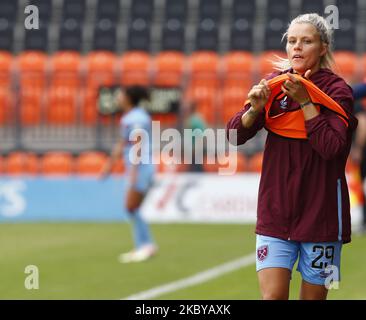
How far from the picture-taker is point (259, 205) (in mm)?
5105

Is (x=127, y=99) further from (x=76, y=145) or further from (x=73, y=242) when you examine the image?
(x=76, y=145)

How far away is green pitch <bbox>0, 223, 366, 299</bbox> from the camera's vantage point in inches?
357

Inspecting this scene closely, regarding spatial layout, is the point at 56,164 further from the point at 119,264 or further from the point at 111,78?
the point at 119,264

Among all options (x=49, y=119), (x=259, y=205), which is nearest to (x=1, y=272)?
(x=259, y=205)

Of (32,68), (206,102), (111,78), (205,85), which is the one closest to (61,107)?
(111,78)

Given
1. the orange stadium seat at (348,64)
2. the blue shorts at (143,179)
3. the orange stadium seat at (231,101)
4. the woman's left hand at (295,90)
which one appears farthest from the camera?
the orange stadium seat at (348,64)

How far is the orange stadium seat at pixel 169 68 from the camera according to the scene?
19969 mm

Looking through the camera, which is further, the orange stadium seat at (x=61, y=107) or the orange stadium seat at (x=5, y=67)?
the orange stadium seat at (x=5, y=67)

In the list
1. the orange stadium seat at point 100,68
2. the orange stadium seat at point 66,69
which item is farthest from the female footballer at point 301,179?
the orange stadium seat at point 66,69

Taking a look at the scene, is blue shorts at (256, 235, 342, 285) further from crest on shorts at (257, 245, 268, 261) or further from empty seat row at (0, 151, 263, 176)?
empty seat row at (0, 151, 263, 176)

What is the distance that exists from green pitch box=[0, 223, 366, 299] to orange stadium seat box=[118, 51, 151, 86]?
4.92 m

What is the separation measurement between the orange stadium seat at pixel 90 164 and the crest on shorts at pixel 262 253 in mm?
13400

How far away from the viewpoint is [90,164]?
728 inches

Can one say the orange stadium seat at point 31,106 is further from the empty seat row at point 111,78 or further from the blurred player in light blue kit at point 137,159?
the blurred player in light blue kit at point 137,159
